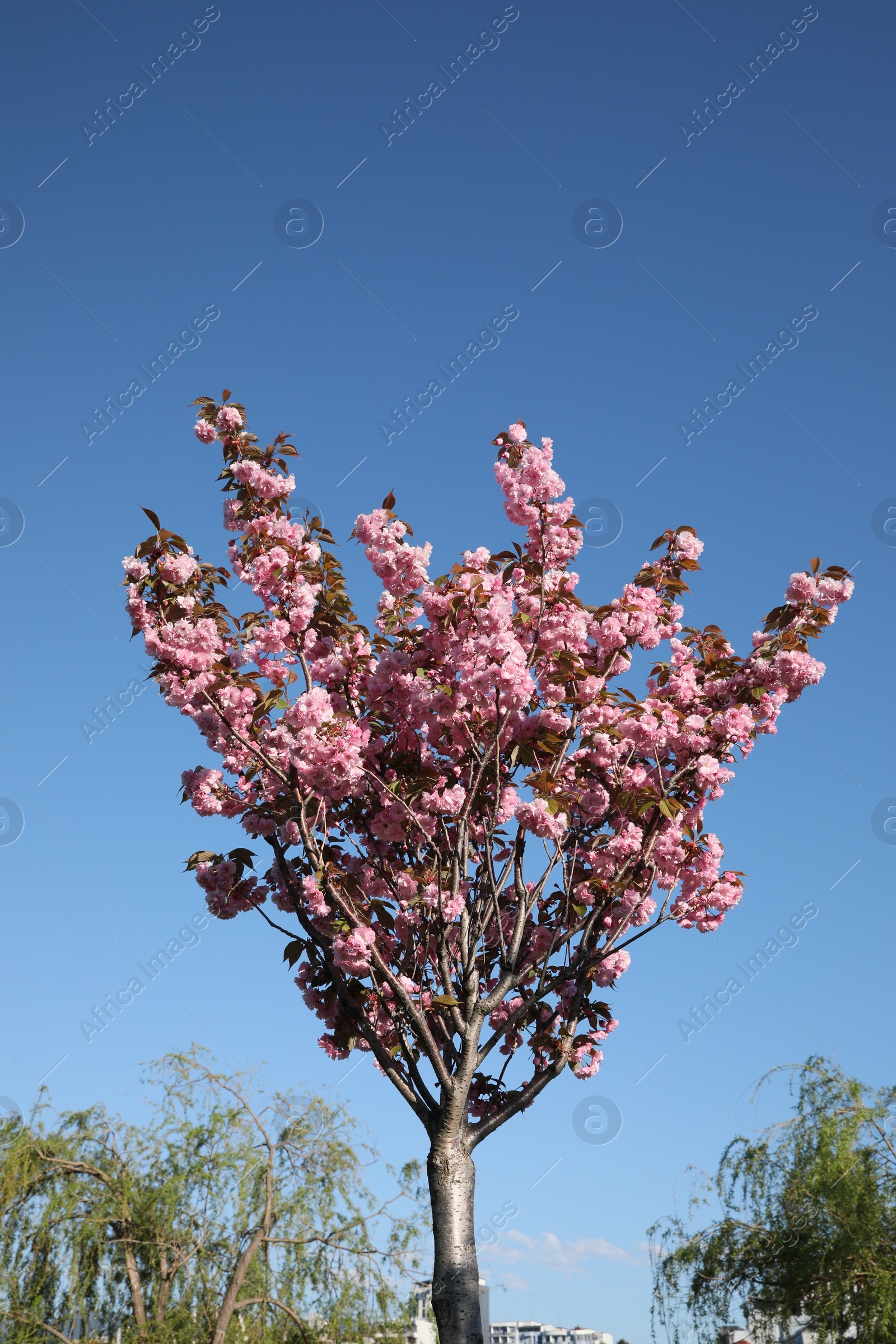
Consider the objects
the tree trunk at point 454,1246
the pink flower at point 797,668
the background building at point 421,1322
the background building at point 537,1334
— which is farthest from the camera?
the background building at point 537,1334

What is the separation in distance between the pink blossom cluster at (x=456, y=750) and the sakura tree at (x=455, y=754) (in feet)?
0.04

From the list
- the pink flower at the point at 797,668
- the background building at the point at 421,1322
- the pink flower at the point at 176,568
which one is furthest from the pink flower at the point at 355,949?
the background building at the point at 421,1322

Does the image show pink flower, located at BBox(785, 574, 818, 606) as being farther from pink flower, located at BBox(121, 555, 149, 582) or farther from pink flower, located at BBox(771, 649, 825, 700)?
pink flower, located at BBox(121, 555, 149, 582)

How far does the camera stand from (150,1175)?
9.79m

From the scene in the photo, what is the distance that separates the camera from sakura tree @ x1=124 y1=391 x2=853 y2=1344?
4.48 m

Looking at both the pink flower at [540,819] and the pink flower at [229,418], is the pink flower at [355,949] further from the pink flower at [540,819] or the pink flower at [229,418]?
the pink flower at [229,418]

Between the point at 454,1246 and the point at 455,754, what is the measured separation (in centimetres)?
210

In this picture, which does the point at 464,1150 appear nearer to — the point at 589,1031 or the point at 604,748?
the point at 589,1031

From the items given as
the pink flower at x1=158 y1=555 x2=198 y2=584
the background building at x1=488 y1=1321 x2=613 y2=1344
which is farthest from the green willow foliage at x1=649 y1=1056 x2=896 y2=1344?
the background building at x1=488 y1=1321 x2=613 y2=1344

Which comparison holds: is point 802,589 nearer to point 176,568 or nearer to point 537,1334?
point 176,568

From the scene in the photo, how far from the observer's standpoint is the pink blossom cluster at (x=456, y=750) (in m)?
4.50

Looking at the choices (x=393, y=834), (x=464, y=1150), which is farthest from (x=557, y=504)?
(x=464, y=1150)

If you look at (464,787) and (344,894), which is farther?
(464,787)

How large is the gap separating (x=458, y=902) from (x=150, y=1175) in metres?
7.12
